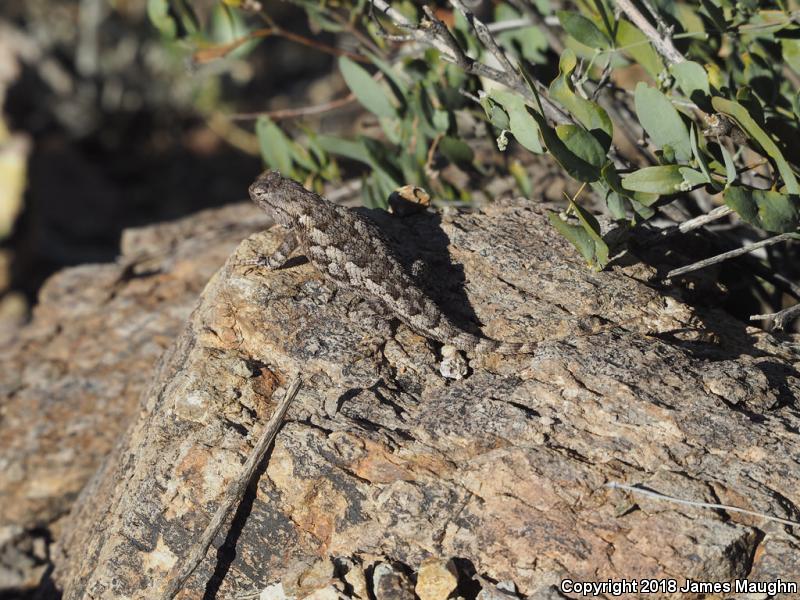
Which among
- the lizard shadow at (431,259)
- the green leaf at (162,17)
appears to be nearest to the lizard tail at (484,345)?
the lizard shadow at (431,259)

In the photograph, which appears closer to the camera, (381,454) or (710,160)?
(381,454)

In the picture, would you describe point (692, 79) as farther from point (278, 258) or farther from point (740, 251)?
point (278, 258)

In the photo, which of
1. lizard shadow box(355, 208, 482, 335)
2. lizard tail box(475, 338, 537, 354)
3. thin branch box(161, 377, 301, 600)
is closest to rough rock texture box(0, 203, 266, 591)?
lizard shadow box(355, 208, 482, 335)

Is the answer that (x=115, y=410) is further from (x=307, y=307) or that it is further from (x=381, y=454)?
(x=381, y=454)

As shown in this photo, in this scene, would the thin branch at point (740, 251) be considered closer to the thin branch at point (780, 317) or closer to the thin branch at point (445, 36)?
the thin branch at point (780, 317)

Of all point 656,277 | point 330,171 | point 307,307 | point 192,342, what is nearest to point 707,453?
point 656,277

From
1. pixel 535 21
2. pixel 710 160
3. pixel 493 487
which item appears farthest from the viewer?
pixel 535 21

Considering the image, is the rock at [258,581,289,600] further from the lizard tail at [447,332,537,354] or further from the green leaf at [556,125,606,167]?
the green leaf at [556,125,606,167]

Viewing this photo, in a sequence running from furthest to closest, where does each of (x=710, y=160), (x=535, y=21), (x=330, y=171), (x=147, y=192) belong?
1. (x=147, y=192)
2. (x=330, y=171)
3. (x=535, y=21)
4. (x=710, y=160)
